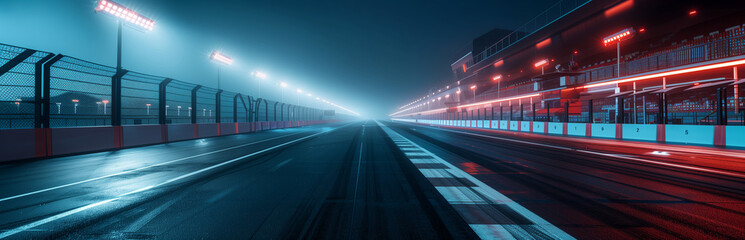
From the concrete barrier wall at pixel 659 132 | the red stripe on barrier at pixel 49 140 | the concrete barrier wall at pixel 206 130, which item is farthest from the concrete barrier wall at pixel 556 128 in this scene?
the red stripe on barrier at pixel 49 140

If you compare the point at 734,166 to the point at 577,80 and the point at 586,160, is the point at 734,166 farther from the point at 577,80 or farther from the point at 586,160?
the point at 577,80

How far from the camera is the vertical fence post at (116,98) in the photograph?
454 inches

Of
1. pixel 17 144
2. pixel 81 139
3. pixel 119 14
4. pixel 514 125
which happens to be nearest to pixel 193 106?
pixel 119 14

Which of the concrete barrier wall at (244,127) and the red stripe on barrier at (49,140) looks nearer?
the red stripe on barrier at (49,140)

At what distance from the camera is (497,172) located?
19.4 ft

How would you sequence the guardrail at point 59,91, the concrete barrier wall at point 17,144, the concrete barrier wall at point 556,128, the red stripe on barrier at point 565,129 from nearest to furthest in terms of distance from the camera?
the concrete barrier wall at point 17,144, the guardrail at point 59,91, the red stripe on barrier at point 565,129, the concrete barrier wall at point 556,128

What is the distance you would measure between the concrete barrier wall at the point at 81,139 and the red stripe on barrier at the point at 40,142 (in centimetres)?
24

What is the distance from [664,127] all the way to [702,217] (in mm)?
13905

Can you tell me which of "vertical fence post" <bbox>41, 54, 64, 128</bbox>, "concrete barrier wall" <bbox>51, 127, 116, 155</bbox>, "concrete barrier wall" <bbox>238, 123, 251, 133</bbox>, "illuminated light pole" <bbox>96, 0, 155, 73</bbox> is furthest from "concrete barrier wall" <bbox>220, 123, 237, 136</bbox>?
"vertical fence post" <bbox>41, 54, 64, 128</bbox>

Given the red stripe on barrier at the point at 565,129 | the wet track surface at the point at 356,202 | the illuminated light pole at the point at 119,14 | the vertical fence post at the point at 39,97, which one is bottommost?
the wet track surface at the point at 356,202

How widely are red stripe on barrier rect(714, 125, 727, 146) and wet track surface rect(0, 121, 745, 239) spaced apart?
22.0ft

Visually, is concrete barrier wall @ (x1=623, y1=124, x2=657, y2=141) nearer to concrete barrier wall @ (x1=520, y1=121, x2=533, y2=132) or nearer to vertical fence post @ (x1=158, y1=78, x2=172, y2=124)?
concrete barrier wall @ (x1=520, y1=121, x2=533, y2=132)

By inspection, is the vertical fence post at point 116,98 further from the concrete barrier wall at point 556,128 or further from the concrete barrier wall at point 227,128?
the concrete barrier wall at point 556,128

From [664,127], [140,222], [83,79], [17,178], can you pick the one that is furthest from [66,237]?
[664,127]
